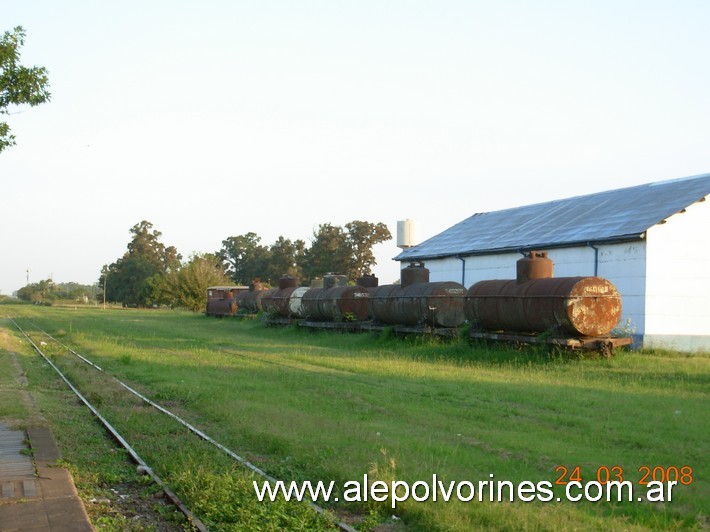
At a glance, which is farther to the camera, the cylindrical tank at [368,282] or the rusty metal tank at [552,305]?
the cylindrical tank at [368,282]

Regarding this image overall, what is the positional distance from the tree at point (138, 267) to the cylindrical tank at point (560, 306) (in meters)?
83.6

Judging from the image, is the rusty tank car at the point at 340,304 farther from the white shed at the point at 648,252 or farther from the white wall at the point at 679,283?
the white wall at the point at 679,283

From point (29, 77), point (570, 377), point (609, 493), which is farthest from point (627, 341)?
point (29, 77)

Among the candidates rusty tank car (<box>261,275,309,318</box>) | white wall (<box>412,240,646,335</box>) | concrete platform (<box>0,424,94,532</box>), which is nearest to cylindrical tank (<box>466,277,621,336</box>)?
white wall (<box>412,240,646,335</box>)

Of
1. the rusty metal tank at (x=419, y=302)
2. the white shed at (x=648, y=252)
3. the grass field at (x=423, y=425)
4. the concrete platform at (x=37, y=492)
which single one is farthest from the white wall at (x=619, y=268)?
the concrete platform at (x=37, y=492)

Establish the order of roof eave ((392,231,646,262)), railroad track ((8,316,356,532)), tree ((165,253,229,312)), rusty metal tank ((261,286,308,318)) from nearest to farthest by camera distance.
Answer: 1. railroad track ((8,316,356,532))
2. roof eave ((392,231,646,262))
3. rusty metal tank ((261,286,308,318))
4. tree ((165,253,229,312))

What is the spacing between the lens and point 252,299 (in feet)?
166

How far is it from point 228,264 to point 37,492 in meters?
116

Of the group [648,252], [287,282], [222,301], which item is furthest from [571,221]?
[222,301]

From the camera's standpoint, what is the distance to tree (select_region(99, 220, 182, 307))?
383 feet

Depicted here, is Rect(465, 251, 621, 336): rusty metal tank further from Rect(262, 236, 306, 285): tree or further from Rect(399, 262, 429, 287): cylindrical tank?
Rect(262, 236, 306, 285): tree

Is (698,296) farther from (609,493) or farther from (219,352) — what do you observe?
(609,493)

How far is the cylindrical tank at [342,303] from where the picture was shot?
33.8 metres

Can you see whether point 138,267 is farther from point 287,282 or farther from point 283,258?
point 287,282
